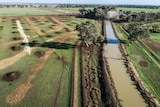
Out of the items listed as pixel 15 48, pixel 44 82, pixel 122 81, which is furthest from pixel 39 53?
pixel 122 81

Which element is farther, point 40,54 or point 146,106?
point 40,54

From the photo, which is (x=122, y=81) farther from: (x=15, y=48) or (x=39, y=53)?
(x=15, y=48)

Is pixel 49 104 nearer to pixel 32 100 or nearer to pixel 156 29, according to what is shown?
pixel 32 100

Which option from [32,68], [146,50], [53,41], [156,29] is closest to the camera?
[32,68]

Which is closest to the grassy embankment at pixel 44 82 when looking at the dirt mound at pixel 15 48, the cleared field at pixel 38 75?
the cleared field at pixel 38 75

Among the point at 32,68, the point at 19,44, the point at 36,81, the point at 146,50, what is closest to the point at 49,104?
the point at 36,81

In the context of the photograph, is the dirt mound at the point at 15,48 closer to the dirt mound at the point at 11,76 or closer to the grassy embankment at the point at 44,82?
the grassy embankment at the point at 44,82
